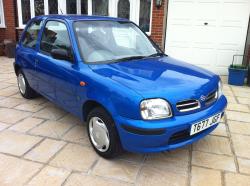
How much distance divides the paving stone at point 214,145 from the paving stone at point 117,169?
0.92 meters

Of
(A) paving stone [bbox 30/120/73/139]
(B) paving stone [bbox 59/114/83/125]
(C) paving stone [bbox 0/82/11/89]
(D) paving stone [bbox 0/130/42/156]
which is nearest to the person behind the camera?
(D) paving stone [bbox 0/130/42/156]

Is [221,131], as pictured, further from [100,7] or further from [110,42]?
[100,7]

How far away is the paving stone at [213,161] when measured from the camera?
3033mm

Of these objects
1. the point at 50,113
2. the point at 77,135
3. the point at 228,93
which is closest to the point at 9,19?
the point at 50,113

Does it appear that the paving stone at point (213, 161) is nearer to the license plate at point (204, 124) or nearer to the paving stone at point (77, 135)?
the license plate at point (204, 124)

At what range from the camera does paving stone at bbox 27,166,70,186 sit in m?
2.68

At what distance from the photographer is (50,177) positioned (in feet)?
9.10

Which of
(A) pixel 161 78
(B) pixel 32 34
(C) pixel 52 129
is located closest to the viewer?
(A) pixel 161 78

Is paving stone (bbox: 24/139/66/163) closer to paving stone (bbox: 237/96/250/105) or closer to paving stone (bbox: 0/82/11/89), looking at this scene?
paving stone (bbox: 0/82/11/89)

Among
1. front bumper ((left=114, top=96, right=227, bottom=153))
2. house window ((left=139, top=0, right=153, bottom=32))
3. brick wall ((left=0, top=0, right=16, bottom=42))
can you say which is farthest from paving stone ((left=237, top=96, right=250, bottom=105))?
brick wall ((left=0, top=0, right=16, bottom=42))

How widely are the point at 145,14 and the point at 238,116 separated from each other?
188 inches

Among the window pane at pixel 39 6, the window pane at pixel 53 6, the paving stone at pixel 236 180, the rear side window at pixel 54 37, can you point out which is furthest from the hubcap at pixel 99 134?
the window pane at pixel 39 6

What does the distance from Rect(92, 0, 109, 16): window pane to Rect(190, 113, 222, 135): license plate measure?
6569 millimetres

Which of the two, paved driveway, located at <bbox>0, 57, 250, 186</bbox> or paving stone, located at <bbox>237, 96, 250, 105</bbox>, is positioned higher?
paving stone, located at <bbox>237, 96, 250, 105</bbox>
